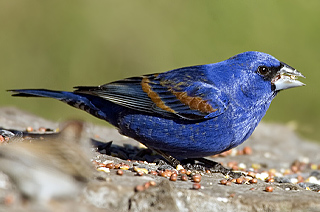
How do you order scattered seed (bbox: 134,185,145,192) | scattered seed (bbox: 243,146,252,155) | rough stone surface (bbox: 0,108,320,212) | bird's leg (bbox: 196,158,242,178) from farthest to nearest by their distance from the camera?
scattered seed (bbox: 243,146,252,155) < bird's leg (bbox: 196,158,242,178) < scattered seed (bbox: 134,185,145,192) < rough stone surface (bbox: 0,108,320,212)

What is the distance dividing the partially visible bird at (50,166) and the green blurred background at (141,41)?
556 cm

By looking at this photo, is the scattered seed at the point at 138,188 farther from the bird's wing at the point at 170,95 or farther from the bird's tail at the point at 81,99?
the bird's tail at the point at 81,99

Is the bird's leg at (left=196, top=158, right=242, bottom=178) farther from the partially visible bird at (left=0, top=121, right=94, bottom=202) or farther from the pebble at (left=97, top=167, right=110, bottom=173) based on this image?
the partially visible bird at (left=0, top=121, right=94, bottom=202)

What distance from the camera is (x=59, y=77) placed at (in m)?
Result: 8.77

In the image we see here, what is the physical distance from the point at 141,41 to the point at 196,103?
4.44m

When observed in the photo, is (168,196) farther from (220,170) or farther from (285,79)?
(285,79)

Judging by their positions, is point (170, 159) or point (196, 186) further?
point (170, 159)

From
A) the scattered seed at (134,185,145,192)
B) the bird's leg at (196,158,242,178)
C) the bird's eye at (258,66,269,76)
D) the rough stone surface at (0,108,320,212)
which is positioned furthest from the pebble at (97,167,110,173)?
the bird's eye at (258,66,269,76)

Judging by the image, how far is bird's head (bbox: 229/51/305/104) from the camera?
197 inches

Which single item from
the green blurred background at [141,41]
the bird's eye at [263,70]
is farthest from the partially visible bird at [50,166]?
the green blurred background at [141,41]

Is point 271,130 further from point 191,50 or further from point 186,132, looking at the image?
point 186,132

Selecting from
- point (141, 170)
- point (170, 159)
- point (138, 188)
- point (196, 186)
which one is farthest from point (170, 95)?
point (138, 188)

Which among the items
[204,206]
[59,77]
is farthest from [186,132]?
[59,77]

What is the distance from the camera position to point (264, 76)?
16.5 ft
